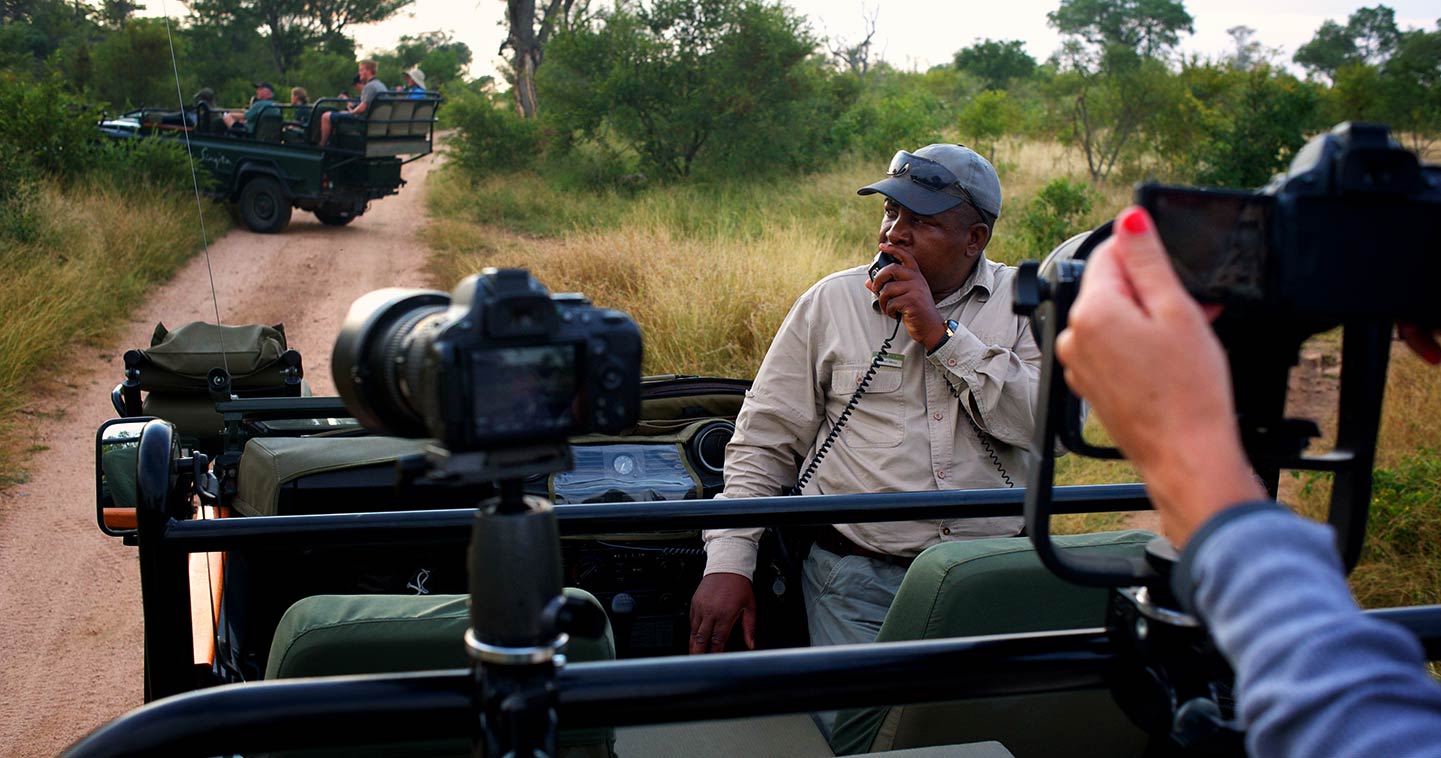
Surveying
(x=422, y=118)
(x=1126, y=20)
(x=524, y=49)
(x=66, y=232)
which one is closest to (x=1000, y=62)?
(x=1126, y=20)

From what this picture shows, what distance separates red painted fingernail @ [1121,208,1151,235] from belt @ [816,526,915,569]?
189cm

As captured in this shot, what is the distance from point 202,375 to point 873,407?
2.28 meters

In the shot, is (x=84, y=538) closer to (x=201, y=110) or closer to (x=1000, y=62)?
(x=201, y=110)

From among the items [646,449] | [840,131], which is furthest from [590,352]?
[840,131]

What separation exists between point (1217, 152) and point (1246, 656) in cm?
1195

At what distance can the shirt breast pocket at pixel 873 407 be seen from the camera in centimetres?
277

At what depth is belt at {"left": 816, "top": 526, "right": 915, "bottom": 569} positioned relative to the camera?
264cm

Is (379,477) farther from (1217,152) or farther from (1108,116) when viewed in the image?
(1108,116)

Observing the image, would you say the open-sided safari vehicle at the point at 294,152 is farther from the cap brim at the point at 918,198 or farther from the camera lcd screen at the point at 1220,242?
the camera lcd screen at the point at 1220,242

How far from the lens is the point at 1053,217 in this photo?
1029 cm

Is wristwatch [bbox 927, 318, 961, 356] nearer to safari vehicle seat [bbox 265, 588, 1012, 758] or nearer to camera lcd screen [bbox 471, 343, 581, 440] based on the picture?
safari vehicle seat [bbox 265, 588, 1012, 758]

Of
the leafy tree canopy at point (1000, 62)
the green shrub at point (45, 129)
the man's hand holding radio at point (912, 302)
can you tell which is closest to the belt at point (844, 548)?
the man's hand holding radio at point (912, 302)

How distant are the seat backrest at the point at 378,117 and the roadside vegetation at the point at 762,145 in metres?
1.38

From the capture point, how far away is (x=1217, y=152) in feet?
37.9
